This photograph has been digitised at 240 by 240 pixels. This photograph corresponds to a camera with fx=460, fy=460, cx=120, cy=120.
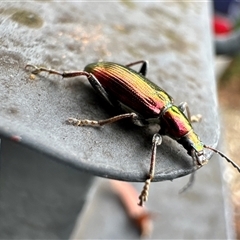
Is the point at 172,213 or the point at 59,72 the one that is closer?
the point at 59,72

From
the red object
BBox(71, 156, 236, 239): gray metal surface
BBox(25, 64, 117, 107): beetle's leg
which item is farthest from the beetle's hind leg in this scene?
the red object

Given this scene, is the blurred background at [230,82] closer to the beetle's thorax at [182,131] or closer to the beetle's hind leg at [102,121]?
the beetle's thorax at [182,131]

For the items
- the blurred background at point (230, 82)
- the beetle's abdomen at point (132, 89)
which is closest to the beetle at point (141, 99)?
the beetle's abdomen at point (132, 89)

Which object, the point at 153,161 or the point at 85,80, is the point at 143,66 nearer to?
the point at 85,80

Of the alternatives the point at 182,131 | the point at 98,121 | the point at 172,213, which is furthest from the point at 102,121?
the point at 172,213

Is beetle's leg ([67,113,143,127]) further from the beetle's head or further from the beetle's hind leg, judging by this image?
the beetle's head
